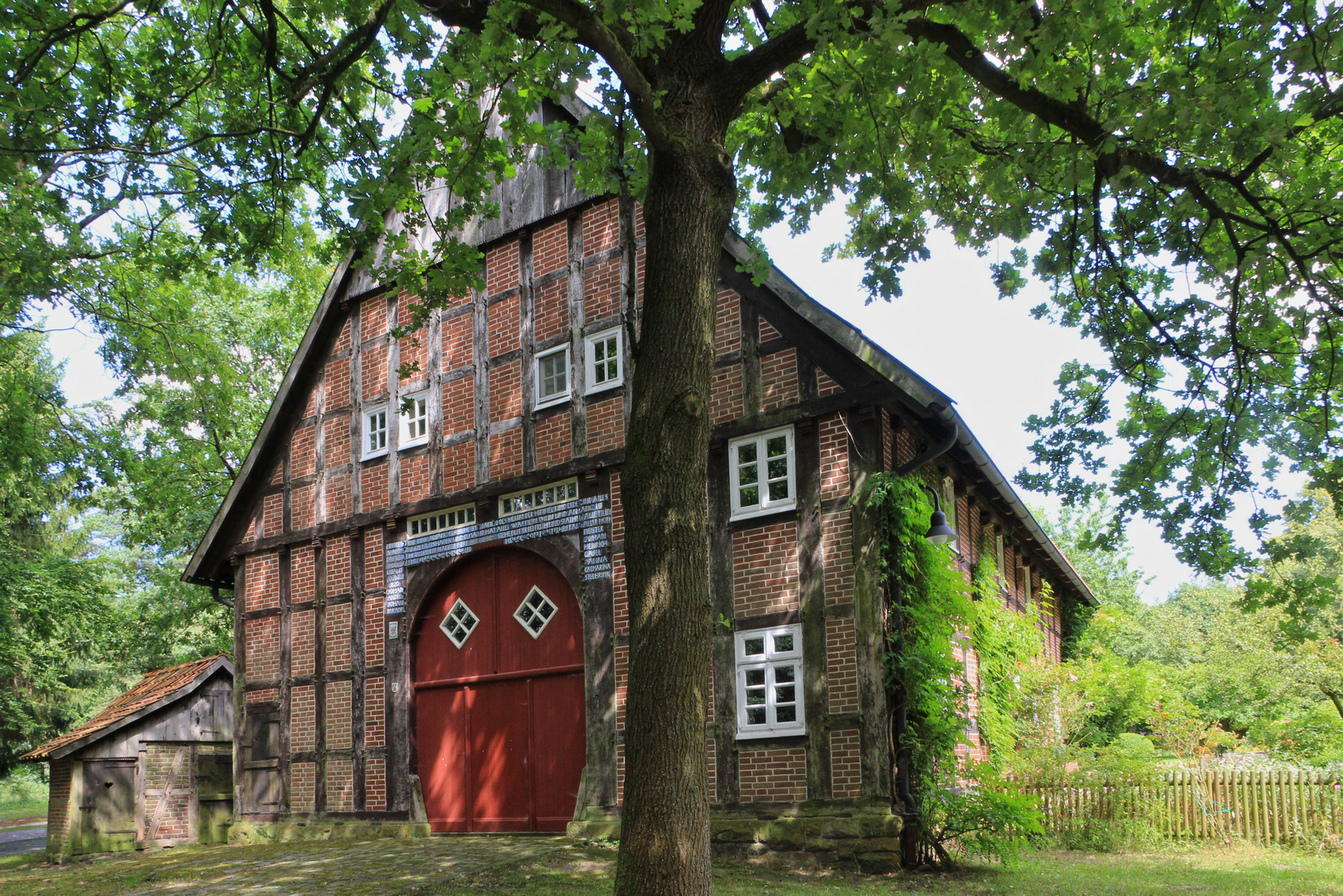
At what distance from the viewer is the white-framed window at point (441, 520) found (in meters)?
14.7

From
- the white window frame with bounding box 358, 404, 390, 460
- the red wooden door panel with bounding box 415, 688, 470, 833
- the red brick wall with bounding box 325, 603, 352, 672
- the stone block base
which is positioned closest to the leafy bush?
the red wooden door panel with bounding box 415, 688, 470, 833

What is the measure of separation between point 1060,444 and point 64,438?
16.8m

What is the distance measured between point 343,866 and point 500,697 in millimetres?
3244

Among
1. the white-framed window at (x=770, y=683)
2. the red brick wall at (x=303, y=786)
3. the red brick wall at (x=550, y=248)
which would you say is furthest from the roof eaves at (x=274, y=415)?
the white-framed window at (x=770, y=683)

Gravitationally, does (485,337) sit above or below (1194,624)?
above

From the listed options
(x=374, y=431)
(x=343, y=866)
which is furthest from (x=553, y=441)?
(x=343, y=866)

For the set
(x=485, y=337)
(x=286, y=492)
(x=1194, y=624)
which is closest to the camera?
(x=485, y=337)

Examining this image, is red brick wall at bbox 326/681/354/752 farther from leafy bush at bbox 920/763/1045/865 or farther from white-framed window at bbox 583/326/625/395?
leafy bush at bbox 920/763/1045/865

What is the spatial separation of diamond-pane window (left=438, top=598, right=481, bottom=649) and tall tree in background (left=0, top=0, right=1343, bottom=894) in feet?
19.7

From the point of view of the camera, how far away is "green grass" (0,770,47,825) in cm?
3706

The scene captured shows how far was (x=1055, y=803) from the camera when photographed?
13.6 m

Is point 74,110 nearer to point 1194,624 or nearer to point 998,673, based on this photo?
point 998,673

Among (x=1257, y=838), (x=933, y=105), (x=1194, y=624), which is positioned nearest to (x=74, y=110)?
(x=933, y=105)

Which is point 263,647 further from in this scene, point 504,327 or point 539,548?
point 504,327
